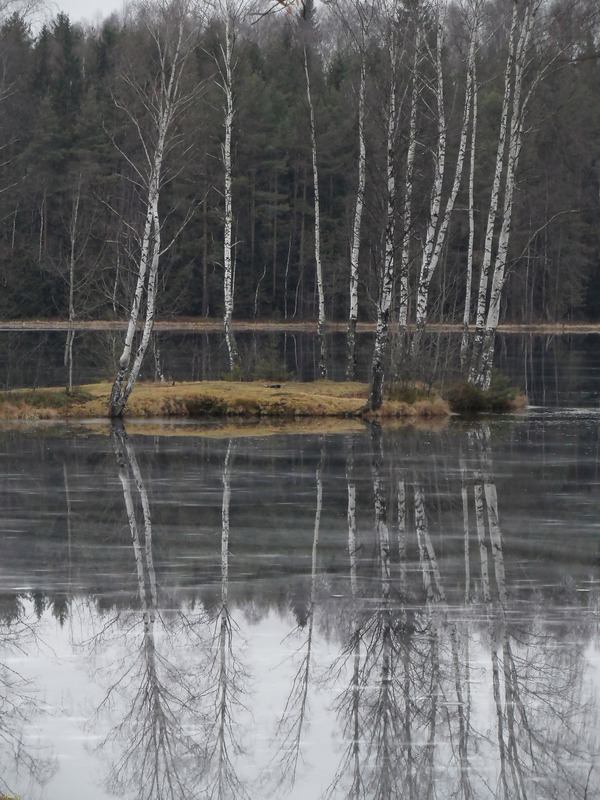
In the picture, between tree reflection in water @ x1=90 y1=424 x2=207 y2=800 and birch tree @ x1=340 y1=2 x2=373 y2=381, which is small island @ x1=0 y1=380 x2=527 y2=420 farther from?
tree reflection in water @ x1=90 y1=424 x2=207 y2=800

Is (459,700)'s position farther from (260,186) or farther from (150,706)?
(260,186)

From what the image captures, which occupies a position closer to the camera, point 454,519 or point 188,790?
point 188,790

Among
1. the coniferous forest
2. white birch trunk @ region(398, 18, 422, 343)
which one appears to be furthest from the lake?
the coniferous forest

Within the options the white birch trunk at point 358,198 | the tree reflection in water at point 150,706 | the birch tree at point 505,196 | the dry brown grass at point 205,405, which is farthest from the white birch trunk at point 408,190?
the tree reflection in water at point 150,706

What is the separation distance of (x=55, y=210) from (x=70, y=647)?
2695 inches

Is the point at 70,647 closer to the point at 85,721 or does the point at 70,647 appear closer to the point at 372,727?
the point at 85,721

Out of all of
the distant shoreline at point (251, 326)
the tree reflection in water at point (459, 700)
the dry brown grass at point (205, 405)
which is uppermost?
the distant shoreline at point (251, 326)

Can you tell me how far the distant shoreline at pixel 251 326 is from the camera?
67.6 meters

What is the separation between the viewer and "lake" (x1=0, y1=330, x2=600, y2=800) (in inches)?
277

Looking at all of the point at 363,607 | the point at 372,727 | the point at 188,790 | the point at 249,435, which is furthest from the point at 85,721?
the point at 249,435

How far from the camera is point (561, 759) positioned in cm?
716

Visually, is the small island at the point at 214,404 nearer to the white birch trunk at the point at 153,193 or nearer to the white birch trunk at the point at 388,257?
the white birch trunk at the point at 388,257

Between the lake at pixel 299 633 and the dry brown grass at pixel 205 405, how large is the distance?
751cm

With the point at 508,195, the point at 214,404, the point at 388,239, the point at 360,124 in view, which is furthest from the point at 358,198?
the point at 214,404
